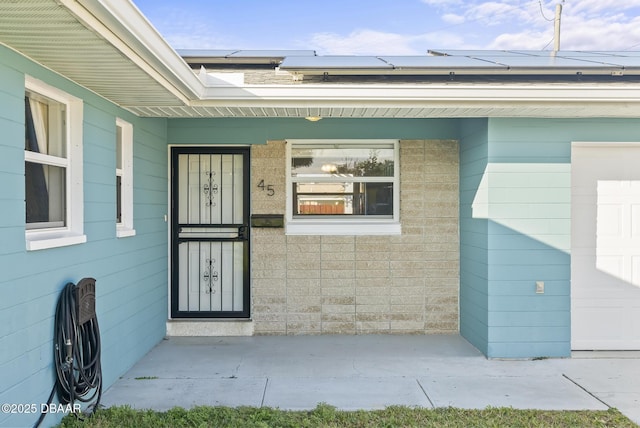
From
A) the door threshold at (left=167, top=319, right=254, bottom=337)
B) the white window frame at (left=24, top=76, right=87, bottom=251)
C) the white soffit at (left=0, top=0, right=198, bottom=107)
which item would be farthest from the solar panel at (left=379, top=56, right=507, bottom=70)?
the door threshold at (left=167, top=319, right=254, bottom=337)

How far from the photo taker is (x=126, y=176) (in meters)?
4.69

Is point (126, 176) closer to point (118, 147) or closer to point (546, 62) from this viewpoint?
point (118, 147)

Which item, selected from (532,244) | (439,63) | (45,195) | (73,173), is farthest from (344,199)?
(45,195)

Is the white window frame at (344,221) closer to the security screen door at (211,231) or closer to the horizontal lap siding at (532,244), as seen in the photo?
the security screen door at (211,231)

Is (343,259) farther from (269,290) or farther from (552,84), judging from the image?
(552,84)

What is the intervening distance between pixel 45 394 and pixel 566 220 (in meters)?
4.75

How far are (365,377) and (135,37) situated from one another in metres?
3.32

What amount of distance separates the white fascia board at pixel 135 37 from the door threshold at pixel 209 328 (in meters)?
2.96

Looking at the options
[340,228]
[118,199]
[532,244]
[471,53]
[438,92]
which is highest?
[471,53]

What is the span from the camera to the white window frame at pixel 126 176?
465 centimetres

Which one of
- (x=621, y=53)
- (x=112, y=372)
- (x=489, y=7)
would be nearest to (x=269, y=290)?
(x=112, y=372)

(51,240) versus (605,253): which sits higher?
(51,240)

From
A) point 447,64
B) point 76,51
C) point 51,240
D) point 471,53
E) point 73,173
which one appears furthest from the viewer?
point 471,53

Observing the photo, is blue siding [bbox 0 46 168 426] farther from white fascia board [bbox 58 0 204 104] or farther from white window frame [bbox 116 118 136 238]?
white fascia board [bbox 58 0 204 104]
